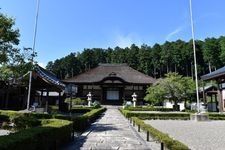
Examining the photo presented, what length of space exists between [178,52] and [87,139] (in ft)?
251

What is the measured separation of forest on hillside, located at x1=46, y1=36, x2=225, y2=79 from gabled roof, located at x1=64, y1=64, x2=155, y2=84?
86.3 ft

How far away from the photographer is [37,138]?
305 inches

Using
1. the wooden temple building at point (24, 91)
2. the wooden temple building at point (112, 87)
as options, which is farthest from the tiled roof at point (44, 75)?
the wooden temple building at point (112, 87)

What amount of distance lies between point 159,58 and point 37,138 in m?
82.1

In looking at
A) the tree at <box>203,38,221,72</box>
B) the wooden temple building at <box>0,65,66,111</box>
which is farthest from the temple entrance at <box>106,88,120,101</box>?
the tree at <box>203,38,221,72</box>

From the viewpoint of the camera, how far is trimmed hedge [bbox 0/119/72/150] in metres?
6.15

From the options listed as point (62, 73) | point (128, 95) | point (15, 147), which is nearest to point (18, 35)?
point (15, 147)

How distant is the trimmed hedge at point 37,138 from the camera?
20.2 ft

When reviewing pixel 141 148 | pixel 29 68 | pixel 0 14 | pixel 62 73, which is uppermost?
pixel 62 73

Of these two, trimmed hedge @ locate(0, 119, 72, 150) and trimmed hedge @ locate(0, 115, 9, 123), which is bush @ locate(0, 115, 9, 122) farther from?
trimmed hedge @ locate(0, 119, 72, 150)

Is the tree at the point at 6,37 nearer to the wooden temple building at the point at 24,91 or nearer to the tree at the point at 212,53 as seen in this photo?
the wooden temple building at the point at 24,91

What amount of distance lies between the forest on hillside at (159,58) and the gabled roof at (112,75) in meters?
26.3

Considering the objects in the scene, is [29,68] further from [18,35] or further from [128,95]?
[128,95]

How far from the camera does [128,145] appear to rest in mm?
10664
